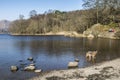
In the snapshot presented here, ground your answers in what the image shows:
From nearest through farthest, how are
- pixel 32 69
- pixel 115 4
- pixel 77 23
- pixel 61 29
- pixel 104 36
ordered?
pixel 32 69, pixel 104 36, pixel 115 4, pixel 77 23, pixel 61 29

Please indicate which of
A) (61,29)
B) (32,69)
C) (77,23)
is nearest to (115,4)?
(77,23)

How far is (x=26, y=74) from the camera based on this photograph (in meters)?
29.9

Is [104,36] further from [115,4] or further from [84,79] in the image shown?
[84,79]

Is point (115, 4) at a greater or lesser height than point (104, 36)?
greater

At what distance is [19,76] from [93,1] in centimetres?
10691

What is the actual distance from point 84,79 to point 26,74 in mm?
8679

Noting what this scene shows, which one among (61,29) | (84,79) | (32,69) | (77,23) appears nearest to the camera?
(84,79)

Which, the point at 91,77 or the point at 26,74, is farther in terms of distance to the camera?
the point at 26,74

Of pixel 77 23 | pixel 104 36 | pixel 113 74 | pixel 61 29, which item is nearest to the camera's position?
pixel 113 74

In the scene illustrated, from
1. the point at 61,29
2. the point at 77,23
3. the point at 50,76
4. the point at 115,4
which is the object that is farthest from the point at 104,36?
the point at 50,76

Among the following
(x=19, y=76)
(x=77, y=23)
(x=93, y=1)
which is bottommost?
(x=19, y=76)

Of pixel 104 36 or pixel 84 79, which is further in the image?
pixel 104 36

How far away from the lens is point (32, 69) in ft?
106

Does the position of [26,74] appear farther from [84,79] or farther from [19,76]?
[84,79]
